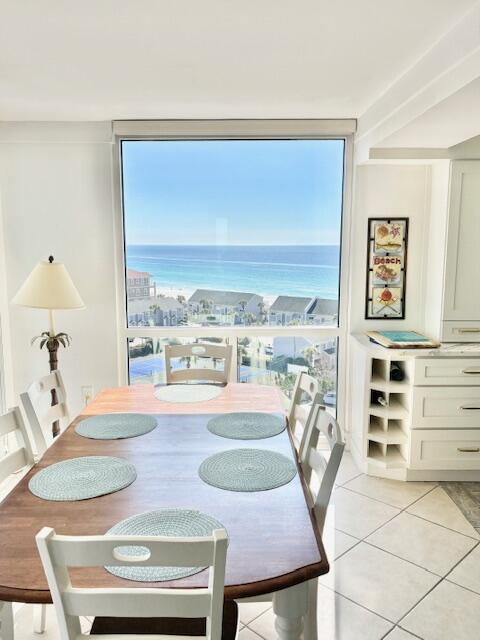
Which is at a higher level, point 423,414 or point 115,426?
point 115,426

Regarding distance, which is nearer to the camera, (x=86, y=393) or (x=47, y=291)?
(x=47, y=291)

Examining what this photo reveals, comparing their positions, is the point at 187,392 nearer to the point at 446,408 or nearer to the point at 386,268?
the point at 446,408

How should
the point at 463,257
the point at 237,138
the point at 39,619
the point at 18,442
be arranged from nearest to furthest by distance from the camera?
the point at 18,442, the point at 39,619, the point at 463,257, the point at 237,138

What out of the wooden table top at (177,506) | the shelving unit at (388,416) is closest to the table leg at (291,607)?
the wooden table top at (177,506)

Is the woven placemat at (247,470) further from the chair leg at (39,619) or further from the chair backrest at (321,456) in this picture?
the chair leg at (39,619)

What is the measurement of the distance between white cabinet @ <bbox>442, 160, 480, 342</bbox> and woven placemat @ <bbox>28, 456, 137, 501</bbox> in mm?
2366

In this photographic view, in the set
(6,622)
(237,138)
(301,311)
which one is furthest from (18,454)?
(237,138)

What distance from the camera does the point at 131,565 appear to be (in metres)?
1.02

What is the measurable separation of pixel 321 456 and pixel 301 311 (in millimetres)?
2048

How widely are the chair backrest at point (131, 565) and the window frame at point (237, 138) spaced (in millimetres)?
2675

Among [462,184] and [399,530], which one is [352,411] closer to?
[399,530]

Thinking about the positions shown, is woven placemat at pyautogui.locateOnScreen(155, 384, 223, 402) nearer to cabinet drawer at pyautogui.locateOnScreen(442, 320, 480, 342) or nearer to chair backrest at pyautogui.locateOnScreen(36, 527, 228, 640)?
chair backrest at pyautogui.locateOnScreen(36, 527, 228, 640)

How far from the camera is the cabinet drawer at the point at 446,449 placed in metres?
3.16

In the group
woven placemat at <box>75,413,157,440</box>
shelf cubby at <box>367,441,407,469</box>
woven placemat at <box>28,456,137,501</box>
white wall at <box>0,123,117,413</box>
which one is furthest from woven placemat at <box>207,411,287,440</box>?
white wall at <box>0,123,117,413</box>
